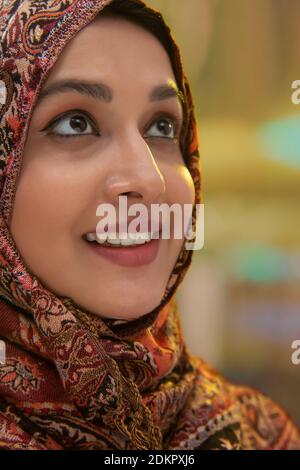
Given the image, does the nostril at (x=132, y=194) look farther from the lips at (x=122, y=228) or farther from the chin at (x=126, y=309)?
the chin at (x=126, y=309)

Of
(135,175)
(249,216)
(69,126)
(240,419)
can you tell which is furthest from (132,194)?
(249,216)

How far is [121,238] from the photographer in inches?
35.2

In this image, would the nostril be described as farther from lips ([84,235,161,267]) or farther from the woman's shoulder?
the woman's shoulder

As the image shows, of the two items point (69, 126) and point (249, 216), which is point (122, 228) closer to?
point (69, 126)

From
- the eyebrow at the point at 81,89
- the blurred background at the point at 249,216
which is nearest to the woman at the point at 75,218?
the eyebrow at the point at 81,89

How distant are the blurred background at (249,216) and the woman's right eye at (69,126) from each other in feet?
3.42

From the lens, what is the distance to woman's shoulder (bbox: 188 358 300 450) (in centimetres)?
104

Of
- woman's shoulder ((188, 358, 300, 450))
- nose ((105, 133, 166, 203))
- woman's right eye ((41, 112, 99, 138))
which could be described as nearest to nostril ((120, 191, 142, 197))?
nose ((105, 133, 166, 203))

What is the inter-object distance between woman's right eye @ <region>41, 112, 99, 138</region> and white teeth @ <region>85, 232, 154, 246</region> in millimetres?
157

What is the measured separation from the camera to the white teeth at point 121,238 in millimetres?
878

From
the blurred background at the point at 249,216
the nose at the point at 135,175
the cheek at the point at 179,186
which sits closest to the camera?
the nose at the point at 135,175

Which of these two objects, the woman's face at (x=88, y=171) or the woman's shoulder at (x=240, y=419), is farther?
the woman's shoulder at (x=240, y=419)

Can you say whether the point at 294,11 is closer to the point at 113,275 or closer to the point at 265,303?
the point at 265,303

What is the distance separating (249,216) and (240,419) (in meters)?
1.17
